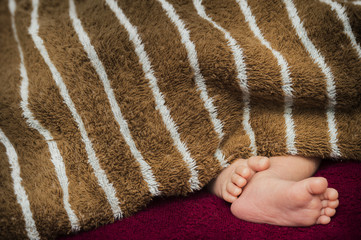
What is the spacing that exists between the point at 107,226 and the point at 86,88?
296 millimetres

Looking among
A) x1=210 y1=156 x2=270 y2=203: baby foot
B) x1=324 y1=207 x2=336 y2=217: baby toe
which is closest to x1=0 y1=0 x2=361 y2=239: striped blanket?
x1=210 y1=156 x2=270 y2=203: baby foot

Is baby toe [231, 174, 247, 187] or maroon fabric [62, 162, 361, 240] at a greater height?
baby toe [231, 174, 247, 187]

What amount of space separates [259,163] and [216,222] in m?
0.15

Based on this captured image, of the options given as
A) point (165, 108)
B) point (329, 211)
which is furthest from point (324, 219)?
point (165, 108)

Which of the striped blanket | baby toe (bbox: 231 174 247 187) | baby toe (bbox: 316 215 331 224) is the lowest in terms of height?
baby toe (bbox: 316 215 331 224)

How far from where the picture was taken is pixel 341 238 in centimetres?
53

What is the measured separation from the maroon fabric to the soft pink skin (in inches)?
0.7

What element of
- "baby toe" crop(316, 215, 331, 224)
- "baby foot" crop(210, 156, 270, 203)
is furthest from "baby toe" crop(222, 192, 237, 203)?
"baby toe" crop(316, 215, 331, 224)

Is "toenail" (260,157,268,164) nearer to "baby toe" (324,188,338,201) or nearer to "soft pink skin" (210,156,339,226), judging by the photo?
"soft pink skin" (210,156,339,226)

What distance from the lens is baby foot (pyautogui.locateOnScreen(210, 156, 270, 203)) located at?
0.60 meters

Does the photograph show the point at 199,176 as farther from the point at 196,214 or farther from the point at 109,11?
the point at 109,11

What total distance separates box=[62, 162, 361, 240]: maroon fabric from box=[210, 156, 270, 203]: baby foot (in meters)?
0.03

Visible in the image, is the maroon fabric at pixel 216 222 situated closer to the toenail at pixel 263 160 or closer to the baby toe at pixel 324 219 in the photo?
the baby toe at pixel 324 219

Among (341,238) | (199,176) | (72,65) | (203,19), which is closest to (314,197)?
(341,238)
